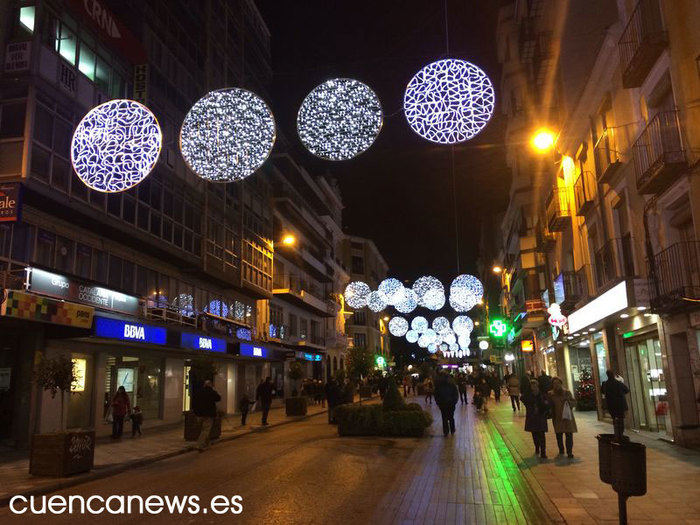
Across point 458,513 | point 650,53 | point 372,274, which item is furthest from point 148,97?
point 372,274

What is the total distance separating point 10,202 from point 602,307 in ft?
54.6

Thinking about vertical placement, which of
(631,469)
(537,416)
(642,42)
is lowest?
(631,469)

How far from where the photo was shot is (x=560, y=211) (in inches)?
934

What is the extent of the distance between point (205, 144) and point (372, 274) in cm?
7584

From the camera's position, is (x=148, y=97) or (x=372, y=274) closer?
(x=148, y=97)

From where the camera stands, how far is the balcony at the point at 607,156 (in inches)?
645

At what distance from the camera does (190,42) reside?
28.0 m

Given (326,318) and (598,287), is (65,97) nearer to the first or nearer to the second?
(598,287)

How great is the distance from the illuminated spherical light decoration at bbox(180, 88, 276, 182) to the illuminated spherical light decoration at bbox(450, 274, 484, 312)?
14.5 m

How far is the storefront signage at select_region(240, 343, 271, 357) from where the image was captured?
2868 centimetres

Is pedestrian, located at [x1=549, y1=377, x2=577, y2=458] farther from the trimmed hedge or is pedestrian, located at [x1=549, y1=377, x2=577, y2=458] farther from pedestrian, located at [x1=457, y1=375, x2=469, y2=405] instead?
pedestrian, located at [x1=457, y1=375, x2=469, y2=405]

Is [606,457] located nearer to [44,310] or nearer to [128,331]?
[44,310]

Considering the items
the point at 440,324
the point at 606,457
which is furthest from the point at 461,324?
the point at 606,457

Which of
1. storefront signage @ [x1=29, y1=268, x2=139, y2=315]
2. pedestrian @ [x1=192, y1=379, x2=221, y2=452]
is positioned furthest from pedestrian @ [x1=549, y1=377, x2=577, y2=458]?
storefront signage @ [x1=29, y1=268, x2=139, y2=315]
